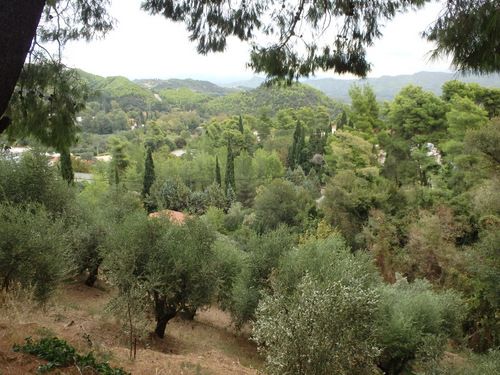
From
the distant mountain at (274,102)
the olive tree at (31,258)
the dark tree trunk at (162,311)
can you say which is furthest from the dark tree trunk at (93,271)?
the distant mountain at (274,102)

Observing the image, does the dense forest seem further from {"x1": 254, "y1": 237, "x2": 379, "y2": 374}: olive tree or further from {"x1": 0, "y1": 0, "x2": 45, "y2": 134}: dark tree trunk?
{"x1": 0, "y1": 0, "x2": 45, "y2": 134}: dark tree trunk

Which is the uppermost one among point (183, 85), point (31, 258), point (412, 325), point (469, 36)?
point (183, 85)

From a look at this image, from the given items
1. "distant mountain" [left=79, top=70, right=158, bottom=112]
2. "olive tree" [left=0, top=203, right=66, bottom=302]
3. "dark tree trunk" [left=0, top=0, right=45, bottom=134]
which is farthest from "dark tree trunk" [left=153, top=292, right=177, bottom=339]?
"distant mountain" [left=79, top=70, right=158, bottom=112]

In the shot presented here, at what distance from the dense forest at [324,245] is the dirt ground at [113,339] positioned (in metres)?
0.61

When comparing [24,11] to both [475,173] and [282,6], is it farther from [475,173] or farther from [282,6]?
[475,173]

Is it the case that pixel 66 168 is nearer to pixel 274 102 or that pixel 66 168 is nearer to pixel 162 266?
pixel 162 266

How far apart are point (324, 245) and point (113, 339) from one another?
7665mm

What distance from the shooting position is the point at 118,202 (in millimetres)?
17250

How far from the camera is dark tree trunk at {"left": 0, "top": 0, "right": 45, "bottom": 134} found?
8.13 feet

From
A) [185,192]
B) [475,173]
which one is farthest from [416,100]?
[185,192]

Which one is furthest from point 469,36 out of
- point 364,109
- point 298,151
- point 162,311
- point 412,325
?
point 298,151

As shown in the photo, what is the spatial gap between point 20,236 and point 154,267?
3.25m

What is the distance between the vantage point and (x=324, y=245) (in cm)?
→ 1223

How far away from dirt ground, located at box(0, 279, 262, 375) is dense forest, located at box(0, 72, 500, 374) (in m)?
0.61
